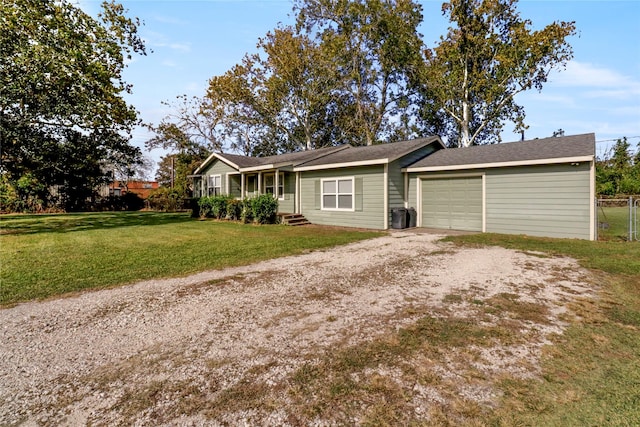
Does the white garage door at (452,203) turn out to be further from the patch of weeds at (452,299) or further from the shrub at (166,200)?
the shrub at (166,200)

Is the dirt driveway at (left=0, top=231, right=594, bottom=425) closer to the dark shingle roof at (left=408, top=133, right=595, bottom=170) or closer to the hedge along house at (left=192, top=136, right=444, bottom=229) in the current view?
the dark shingle roof at (left=408, top=133, right=595, bottom=170)

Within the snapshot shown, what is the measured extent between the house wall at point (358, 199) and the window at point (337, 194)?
202mm

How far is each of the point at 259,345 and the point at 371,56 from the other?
26.3 meters

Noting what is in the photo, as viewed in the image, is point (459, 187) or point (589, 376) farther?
point (459, 187)

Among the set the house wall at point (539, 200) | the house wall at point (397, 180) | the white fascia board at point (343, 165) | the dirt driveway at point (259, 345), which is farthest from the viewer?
the house wall at point (397, 180)

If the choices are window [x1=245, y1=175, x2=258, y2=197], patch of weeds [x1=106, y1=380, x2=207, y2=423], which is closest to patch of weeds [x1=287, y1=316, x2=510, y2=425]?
patch of weeds [x1=106, y1=380, x2=207, y2=423]

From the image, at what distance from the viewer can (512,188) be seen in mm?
10141

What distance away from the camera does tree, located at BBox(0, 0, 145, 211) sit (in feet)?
36.1

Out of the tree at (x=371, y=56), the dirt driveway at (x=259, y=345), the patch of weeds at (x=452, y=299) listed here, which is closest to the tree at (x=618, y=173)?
the tree at (x=371, y=56)

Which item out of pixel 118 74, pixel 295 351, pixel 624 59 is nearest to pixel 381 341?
pixel 295 351

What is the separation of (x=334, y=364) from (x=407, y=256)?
15.4ft

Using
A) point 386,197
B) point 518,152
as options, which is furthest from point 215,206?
point 518,152

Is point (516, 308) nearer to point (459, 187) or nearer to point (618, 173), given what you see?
point (459, 187)

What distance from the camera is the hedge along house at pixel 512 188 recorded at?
29.3 feet
